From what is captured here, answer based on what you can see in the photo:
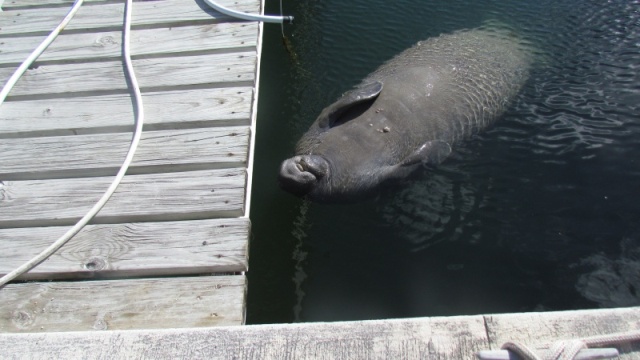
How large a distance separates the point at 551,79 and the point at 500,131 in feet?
4.31

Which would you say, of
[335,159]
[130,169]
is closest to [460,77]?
[335,159]

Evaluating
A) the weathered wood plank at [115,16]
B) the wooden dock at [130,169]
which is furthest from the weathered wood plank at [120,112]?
the weathered wood plank at [115,16]

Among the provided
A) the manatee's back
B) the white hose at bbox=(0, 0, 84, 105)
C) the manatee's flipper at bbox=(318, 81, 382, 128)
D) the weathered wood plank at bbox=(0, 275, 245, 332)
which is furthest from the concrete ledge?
the manatee's back

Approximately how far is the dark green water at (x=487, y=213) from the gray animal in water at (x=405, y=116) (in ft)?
0.79

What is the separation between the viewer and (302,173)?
493 centimetres

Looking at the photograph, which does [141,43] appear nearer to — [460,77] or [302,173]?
[302,173]

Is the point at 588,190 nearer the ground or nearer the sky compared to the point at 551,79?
nearer the ground

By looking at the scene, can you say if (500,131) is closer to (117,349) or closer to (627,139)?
(627,139)

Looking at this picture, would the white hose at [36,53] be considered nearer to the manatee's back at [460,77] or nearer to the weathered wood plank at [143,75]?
the weathered wood plank at [143,75]

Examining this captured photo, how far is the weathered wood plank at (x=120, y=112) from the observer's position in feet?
15.3

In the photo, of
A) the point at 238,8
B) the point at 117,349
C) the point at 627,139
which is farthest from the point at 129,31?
the point at 627,139

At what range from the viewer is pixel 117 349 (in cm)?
268

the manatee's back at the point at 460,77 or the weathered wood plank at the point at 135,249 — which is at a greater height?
the manatee's back at the point at 460,77

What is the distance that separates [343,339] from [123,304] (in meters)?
1.46
